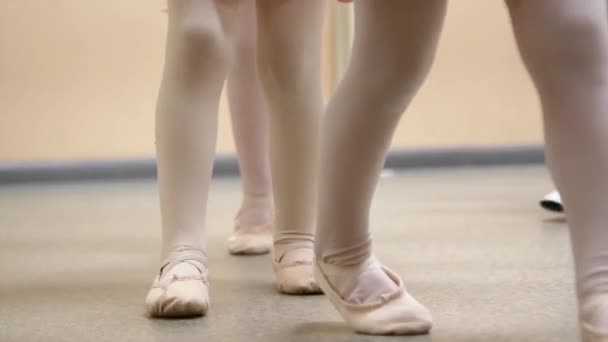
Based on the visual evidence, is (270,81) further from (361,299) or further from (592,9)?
(592,9)

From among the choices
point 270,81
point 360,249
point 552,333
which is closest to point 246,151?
point 270,81

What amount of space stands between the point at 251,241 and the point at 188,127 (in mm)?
534

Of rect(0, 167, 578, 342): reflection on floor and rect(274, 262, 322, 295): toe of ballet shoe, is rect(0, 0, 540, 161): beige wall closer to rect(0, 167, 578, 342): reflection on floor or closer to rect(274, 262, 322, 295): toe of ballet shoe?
rect(0, 167, 578, 342): reflection on floor

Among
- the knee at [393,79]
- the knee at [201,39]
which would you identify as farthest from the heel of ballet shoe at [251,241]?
the knee at [393,79]

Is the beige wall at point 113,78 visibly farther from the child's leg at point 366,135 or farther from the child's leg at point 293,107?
the child's leg at point 366,135

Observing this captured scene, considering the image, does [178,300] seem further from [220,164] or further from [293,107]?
[220,164]

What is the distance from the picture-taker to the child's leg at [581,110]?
0.83 meters

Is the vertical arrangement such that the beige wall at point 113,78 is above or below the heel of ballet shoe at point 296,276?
below

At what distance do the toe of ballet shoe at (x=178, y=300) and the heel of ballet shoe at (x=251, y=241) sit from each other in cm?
52

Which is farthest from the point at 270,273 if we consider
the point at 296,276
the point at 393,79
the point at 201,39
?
the point at 393,79

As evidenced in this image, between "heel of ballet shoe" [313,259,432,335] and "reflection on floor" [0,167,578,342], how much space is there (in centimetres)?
2

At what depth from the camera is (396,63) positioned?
922 mm

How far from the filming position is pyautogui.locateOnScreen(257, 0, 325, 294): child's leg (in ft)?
4.09

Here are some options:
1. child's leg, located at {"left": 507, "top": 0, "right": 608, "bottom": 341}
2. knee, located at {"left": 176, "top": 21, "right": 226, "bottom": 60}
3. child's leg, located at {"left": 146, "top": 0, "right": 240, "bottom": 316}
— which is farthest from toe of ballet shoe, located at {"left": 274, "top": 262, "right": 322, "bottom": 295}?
child's leg, located at {"left": 507, "top": 0, "right": 608, "bottom": 341}
